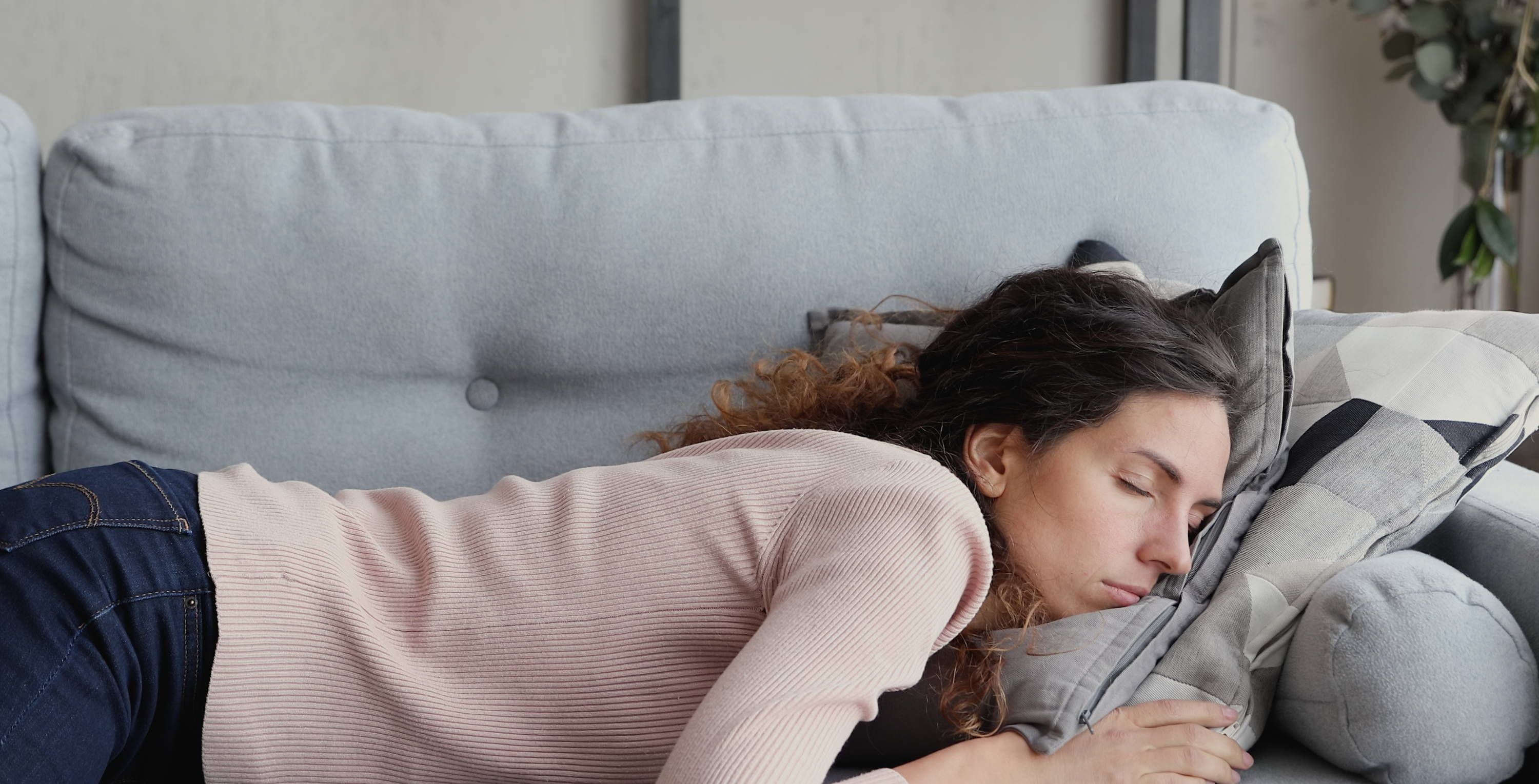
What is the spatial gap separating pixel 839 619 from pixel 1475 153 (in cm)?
238

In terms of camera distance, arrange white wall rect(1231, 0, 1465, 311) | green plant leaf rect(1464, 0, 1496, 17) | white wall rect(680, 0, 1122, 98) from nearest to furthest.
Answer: green plant leaf rect(1464, 0, 1496, 17) → white wall rect(680, 0, 1122, 98) → white wall rect(1231, 0, 1465, 311)

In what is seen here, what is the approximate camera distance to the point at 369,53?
2.49 metres

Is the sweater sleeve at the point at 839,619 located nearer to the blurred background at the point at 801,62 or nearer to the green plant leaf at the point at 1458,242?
the blurred background at the point at 801,62

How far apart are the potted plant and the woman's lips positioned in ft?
6.46

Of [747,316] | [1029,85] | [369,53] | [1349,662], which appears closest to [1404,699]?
[1349,662]

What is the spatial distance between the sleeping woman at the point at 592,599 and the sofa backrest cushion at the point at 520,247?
11.4 inches

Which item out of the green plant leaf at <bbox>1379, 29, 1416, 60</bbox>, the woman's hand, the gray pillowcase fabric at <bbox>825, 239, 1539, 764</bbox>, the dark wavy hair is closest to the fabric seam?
the dark wavy hair

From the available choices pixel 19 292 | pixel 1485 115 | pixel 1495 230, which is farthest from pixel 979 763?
pixel 1485 115

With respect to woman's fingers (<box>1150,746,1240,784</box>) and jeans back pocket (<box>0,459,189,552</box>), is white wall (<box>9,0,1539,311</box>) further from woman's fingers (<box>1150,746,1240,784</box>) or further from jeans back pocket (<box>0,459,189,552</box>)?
woman's fingers (<box>1150,746,1240,784</box>)

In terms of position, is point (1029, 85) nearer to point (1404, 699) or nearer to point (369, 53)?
point (369, 53)

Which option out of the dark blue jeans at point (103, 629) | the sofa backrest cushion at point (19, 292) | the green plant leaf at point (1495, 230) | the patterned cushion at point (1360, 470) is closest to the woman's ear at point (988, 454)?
the patterned cushion at point (1360, 470)

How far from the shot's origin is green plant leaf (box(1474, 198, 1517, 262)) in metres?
2.44

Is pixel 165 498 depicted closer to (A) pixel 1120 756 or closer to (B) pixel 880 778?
(B) pixel 880 778

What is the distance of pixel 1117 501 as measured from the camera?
990 mm
